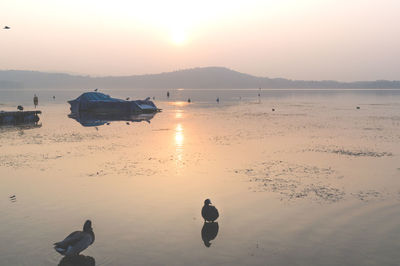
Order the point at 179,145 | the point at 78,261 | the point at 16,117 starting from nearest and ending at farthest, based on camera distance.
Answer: the point at 78,261
the point at 179,145
the point at 16,117

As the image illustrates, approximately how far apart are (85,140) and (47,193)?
15.7m

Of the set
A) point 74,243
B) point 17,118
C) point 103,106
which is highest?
point 103,106

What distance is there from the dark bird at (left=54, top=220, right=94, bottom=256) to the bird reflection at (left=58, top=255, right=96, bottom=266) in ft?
0.50

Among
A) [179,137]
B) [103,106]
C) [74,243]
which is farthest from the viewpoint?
[103,106]

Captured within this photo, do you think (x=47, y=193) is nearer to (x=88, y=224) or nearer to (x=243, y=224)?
(x=88, y=224)

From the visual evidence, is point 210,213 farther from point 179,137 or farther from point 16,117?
point 16,117

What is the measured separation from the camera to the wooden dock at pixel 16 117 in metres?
46.4

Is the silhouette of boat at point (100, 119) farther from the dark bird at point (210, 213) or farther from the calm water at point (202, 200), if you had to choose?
the dark bird at point (210, 213)

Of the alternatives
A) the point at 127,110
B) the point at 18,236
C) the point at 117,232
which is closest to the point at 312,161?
the point at 117,232

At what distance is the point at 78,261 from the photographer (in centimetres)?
1010

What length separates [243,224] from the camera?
12.9 m

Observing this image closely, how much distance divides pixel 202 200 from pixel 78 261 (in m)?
6.37

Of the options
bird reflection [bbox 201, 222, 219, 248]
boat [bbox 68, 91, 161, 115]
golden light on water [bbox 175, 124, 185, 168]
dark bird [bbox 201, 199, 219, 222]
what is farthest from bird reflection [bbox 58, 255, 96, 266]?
boat [bbox 68, 91, 161, 115]

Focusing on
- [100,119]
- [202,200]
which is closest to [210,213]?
[202,200]
